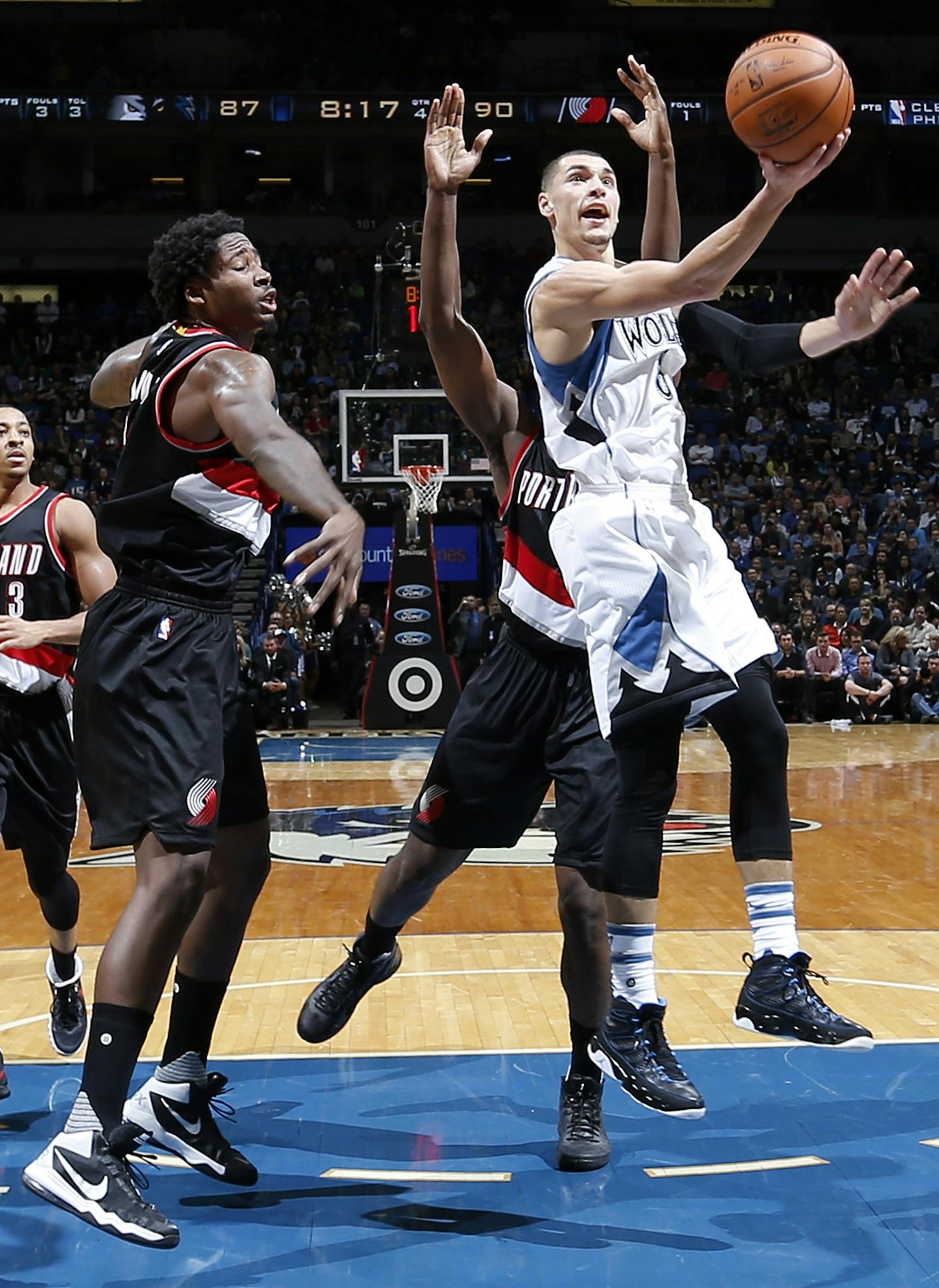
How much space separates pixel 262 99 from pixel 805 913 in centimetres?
2224

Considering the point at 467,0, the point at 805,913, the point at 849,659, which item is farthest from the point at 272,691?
the point at 467,0

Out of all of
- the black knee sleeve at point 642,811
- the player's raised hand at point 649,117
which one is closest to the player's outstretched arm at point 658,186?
the player's raised hand at point 649,117

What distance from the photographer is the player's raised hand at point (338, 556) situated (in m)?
2.88

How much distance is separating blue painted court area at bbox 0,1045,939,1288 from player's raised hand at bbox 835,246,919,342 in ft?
6.90

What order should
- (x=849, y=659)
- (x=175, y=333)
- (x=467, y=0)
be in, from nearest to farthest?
(x=175, y=333) < (x=849, y=659) < (x=467, y=0)

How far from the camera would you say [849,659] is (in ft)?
57.1

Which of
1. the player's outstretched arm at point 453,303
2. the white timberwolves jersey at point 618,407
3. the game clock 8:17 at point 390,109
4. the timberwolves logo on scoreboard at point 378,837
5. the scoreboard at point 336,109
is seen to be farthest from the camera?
the scoreboard at point 336,109

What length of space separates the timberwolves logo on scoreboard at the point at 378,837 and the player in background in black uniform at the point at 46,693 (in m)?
3.52

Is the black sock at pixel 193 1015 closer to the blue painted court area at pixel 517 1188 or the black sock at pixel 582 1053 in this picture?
the blue painted court area at pixel 517 1188

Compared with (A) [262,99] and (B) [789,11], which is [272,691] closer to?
(A) [262,99]

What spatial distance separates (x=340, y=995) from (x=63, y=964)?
1177mm

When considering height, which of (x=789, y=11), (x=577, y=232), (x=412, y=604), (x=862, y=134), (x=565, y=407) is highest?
(x=789, y=11)

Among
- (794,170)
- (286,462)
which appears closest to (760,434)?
(794,170)

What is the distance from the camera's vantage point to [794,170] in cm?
312
